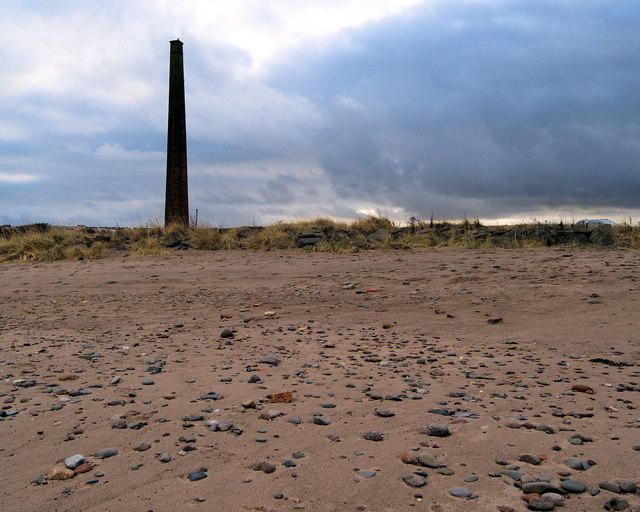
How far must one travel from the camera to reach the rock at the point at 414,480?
236 centimetres

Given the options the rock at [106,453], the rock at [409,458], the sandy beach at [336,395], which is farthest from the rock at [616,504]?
the rock at [106,453]

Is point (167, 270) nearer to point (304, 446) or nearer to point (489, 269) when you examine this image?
point (489, 269)

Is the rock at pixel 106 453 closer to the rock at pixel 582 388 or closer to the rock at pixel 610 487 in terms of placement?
the rock at pixel 610 487

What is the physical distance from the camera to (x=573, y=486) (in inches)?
89.4

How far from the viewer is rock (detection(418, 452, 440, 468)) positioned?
254 centimetres

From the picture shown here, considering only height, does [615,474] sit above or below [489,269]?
below

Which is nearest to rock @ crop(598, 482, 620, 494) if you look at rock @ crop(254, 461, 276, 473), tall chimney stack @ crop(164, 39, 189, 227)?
rock @ crop(254, 461, 276, 473)

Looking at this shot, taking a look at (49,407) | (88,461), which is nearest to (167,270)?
(49,407)

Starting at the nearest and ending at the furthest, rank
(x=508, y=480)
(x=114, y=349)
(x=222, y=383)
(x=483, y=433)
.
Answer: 1. (x=508, y=480)
2. (x=483, y=433)
3. (x=222, y=383)
4. (x=114, y=349)

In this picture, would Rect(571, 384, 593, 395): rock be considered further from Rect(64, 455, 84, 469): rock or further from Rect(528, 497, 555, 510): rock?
Rect(64, 455, 84, 469): rock

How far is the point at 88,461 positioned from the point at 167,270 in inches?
297

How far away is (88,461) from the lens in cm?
269

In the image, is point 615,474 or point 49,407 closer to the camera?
point 615,474

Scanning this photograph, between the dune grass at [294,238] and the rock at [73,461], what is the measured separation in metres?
8.45
